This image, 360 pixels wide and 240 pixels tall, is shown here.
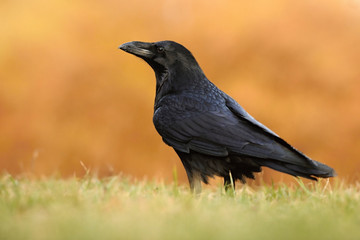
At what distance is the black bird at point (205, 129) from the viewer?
4.48 metres

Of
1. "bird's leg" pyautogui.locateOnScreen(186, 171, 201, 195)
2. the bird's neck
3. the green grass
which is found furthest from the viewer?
the bird's neck

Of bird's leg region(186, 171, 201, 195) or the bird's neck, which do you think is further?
the bird's neck

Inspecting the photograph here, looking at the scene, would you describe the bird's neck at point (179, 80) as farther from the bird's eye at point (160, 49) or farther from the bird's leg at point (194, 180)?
the bird's leg at point (194, 180)

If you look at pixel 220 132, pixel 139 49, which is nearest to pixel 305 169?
pixel 220 132

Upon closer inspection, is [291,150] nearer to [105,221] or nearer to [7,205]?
[105,221]

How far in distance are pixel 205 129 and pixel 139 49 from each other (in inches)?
54.0

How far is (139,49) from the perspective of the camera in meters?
5.53

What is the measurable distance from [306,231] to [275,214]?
618mm

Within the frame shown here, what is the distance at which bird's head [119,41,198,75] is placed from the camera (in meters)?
5.45

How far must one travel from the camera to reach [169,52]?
5469mm

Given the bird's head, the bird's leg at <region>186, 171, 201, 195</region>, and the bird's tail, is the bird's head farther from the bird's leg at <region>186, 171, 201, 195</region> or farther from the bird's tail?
the bird's tail

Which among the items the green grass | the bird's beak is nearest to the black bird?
the bird's beak

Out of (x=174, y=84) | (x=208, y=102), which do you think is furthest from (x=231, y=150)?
(x=174, y=84)

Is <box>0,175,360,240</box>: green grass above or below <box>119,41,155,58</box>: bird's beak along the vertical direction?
below
